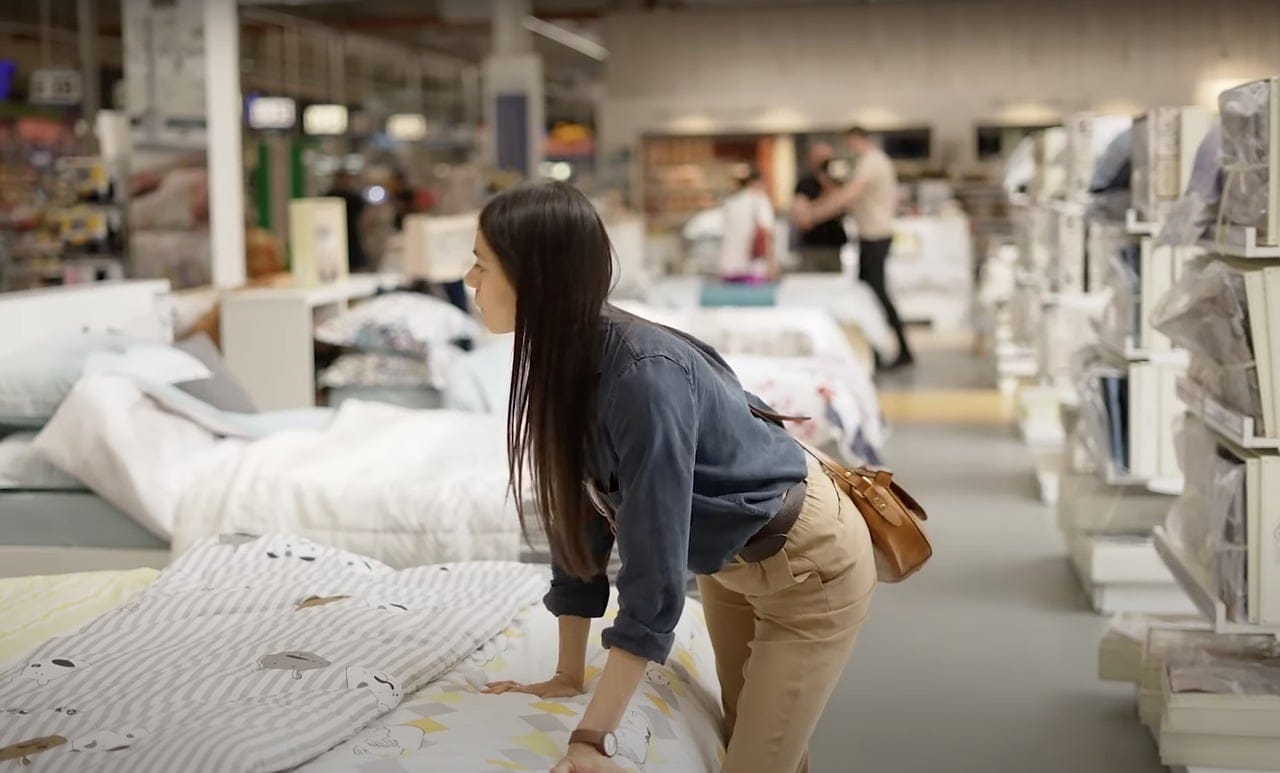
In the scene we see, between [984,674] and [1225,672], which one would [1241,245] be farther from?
[984,674]

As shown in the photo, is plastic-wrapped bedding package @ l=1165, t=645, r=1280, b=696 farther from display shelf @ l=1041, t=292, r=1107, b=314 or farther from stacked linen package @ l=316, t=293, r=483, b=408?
Result: stacked linen package @ l=316, t=293, r=483, b=408

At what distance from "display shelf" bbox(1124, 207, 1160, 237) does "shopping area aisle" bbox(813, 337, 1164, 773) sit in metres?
1.25

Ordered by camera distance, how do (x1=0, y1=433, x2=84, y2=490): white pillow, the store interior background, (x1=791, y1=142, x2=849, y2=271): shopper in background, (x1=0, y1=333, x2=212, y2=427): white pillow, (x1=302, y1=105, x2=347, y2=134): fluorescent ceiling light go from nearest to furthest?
(x1=0, y1=433, x2=84, y2=490): white pillow
(x1=0, y1=333, x2=212, y2=427): white pillow
the store interior background
(x1=791, y1=142, x2=849, y2=271): shopper in background
(x1=302, y1=105, x2=347, y2=134): fluorescent ceiling light

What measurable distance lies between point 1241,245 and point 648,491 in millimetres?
1840

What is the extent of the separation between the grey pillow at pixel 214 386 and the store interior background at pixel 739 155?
0.89 metres

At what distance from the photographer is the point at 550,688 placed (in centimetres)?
274

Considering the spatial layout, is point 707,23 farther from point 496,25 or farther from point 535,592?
point 535,592

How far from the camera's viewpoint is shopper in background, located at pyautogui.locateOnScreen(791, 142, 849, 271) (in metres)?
13.5

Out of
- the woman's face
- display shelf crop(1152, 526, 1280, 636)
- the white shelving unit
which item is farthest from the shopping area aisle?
the white shelving unit

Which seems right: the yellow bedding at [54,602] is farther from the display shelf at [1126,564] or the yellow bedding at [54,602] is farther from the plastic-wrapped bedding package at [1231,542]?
the display shelf at [1126,564]

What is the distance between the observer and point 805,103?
56.8ft

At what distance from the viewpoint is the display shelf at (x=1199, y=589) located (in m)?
3.52

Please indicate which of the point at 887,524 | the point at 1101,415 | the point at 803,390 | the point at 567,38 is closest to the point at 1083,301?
the point at 803,390

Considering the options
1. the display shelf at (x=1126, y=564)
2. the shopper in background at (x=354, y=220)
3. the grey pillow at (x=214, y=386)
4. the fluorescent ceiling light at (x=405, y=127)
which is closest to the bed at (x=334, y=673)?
the grey pillow at (x=214, y=386)
